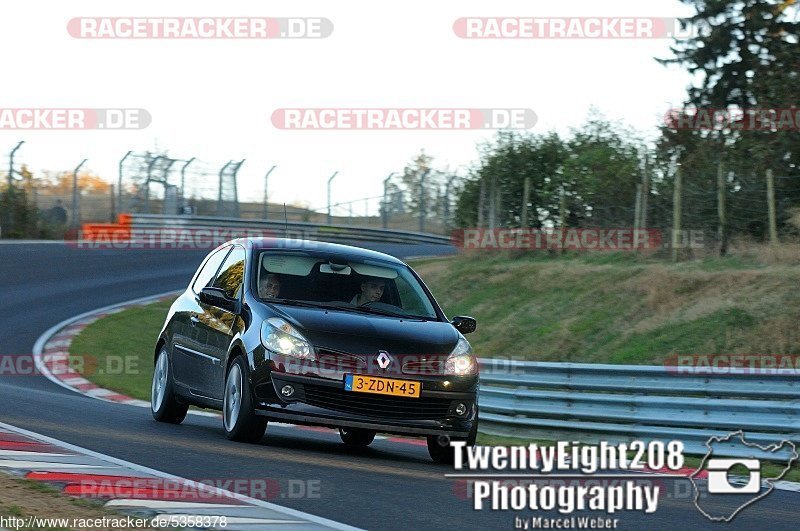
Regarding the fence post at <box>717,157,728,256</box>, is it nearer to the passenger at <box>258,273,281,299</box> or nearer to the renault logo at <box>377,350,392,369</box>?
the passenger at <box>258,273,281,299</box>

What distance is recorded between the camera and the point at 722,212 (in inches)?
775

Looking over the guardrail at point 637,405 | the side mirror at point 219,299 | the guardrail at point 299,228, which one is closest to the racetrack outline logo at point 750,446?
the guardrail at point 637,405

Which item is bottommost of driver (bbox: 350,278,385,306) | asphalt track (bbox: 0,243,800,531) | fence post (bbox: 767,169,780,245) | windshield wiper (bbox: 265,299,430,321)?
asphalt track (bbox: 0,243,800,531)

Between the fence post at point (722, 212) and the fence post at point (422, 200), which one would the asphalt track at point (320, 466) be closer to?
the fence post at point (722, 212)

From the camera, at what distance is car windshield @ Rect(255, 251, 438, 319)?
975 cm

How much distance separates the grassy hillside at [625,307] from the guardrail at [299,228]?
13959mm

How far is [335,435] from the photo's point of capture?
1212 centimetres

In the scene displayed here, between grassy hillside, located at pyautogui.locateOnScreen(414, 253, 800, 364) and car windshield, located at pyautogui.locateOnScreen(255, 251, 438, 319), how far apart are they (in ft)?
19.6

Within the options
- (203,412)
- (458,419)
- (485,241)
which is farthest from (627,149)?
(458,419)

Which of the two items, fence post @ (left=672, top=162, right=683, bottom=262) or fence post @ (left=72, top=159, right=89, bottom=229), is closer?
fence post @ (left=672, top=162, right=683, bottom=262)

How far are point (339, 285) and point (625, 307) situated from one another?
373 inches

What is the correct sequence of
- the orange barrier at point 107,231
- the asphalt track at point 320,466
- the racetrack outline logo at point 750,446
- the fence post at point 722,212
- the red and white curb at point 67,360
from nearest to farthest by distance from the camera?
the asphalt track at point 320,466
the racetrack outline logo at point 750,446
the red and white curb at point 67,360
the fence post at point 722,212
the orange barrier at point 107,231

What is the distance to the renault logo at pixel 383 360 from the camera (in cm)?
885

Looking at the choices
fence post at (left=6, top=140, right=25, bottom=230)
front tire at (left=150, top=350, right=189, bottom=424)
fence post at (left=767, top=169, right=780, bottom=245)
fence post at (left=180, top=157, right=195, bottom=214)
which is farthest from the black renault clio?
fence post at (left=180, top=157, right=195, bottom=214)
